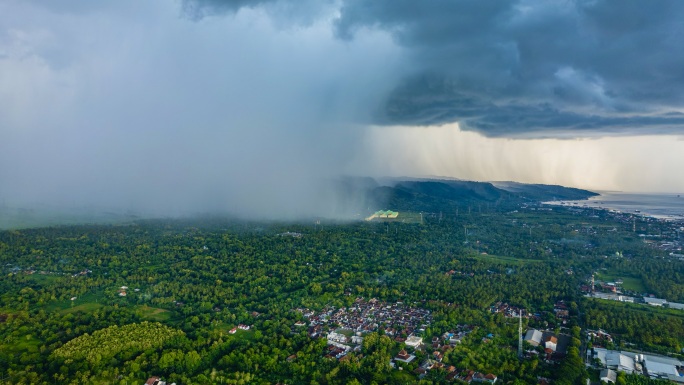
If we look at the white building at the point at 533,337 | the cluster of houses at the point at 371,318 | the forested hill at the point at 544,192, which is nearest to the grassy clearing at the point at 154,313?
the cluster of houses at the point at 371,318

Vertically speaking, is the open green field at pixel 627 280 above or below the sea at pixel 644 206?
below

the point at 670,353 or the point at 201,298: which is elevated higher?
the point at 201,298

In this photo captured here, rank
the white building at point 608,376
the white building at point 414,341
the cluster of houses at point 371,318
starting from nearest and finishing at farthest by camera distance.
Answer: the white building at point 608,376 < the white building at point 414,341 < the cluster of houses at point 371,318

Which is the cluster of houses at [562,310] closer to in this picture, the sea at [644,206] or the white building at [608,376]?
the white building at [608,376]

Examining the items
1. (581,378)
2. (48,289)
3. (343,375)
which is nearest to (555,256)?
(581,378)

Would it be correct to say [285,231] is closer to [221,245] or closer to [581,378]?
[221,245]
